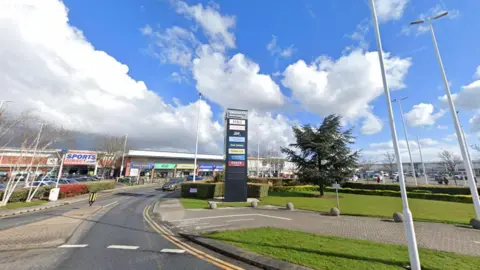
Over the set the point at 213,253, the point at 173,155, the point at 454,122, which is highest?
the point at 173,155

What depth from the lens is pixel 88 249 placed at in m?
7.10

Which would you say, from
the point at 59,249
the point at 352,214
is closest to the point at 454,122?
the point at 352,214

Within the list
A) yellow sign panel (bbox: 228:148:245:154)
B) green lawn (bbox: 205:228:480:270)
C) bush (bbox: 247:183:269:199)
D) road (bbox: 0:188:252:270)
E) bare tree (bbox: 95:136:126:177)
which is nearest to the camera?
green lawn (bbox: 205:228:480:270)

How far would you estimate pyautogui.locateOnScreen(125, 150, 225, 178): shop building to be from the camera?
6262cm

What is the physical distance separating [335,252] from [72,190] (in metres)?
29.5

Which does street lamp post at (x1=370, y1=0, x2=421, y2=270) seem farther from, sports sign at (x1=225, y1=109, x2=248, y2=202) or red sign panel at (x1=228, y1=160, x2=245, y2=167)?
red sign panel at (x1=228, y1=160, x2=245, y2=167)

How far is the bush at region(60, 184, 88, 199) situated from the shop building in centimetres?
3172

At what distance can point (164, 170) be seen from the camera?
67.6 meters

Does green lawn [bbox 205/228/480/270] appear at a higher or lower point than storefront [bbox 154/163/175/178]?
lower

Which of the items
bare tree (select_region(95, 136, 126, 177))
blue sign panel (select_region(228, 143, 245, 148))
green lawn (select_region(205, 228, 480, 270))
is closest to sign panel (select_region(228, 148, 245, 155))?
blue sign panel (select_region(228, 143, 245, 148))

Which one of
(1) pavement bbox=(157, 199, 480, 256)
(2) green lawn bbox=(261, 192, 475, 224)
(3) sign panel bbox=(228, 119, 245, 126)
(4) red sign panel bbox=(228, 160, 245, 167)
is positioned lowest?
(1) pavement bbox=(157, 199, 480, 256)

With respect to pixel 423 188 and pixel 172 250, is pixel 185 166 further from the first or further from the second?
pixel 172 250

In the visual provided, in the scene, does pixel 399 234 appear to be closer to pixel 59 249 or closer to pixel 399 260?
pixel 399 260

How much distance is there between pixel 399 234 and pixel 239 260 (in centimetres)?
691
